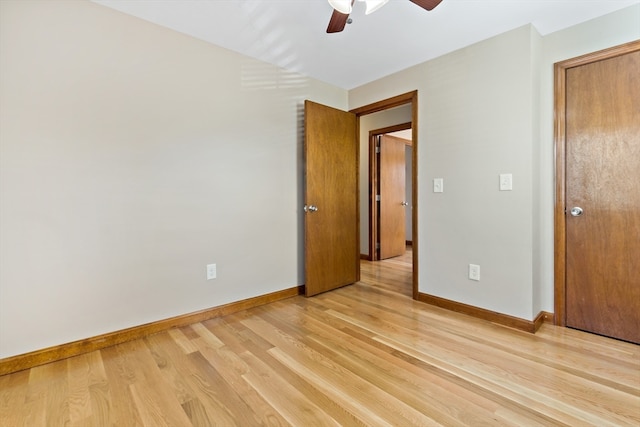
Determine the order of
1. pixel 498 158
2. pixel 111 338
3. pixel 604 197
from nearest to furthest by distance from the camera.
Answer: pixel 111 338 < pixel 604 197 < pixel 498 158

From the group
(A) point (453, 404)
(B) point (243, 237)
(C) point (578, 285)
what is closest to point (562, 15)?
(C) point (578, 285)

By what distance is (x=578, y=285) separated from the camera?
86.9 inches

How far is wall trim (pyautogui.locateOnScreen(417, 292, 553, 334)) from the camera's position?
2.16m

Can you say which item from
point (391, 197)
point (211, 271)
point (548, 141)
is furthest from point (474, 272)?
point (391, 197)

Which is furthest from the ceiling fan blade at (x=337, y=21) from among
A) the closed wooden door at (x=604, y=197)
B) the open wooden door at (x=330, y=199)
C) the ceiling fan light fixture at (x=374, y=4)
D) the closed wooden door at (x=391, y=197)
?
the closed wooden door at (x=391, y=197)

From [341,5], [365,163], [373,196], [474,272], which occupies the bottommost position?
[474,272]

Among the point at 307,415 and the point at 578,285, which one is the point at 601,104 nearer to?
the point at 578,285

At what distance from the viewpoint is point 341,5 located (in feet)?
4.95

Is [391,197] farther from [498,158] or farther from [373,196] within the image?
[498,158]

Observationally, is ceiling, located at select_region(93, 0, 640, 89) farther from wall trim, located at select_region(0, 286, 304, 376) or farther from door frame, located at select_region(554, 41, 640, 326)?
wall trim, located at select_region(0, 286, 304, 376)

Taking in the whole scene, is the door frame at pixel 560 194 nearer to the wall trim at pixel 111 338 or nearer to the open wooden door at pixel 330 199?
the open wooden door at pixel 330 199

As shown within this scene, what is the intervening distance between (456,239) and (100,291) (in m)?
2.74

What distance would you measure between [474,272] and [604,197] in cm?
102

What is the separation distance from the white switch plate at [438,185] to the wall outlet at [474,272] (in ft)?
2.30
